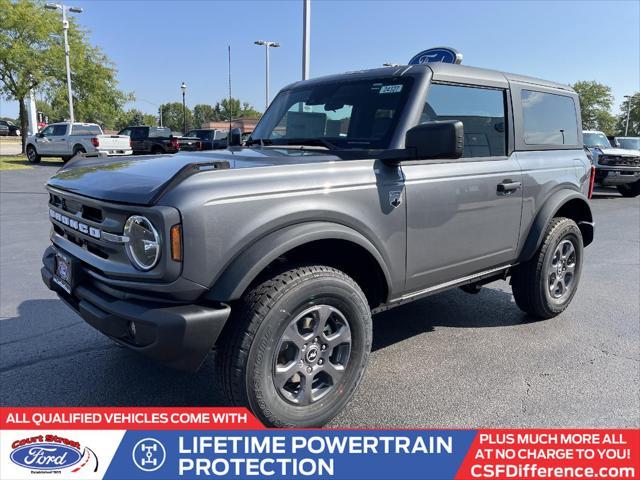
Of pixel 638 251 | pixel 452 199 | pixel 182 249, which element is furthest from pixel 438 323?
pixel 638 251

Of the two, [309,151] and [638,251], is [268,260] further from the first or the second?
[638,251]

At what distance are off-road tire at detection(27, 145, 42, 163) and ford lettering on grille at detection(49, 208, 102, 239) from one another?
23.0 metres

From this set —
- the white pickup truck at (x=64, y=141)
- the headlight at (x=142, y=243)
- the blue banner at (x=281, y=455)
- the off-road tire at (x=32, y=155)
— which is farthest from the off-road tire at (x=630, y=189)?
the off-road tire at (x=32, y=155)

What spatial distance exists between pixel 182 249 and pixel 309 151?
4.44 ft

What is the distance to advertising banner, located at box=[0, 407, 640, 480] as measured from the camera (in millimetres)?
2182

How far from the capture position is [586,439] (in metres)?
2.59

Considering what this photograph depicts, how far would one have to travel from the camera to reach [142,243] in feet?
7.37

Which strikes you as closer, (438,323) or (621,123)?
(438,323)

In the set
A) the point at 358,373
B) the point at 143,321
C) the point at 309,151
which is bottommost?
the point at 358,373

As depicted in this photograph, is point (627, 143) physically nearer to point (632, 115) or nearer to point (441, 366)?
point (441, 366)

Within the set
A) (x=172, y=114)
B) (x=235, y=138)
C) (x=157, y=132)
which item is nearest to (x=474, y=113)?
(x=235, y=138)

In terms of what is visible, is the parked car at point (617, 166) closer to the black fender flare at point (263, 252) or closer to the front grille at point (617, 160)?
the front grille at point (617, 160)

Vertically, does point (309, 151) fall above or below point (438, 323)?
above

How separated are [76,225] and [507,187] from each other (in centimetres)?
281
